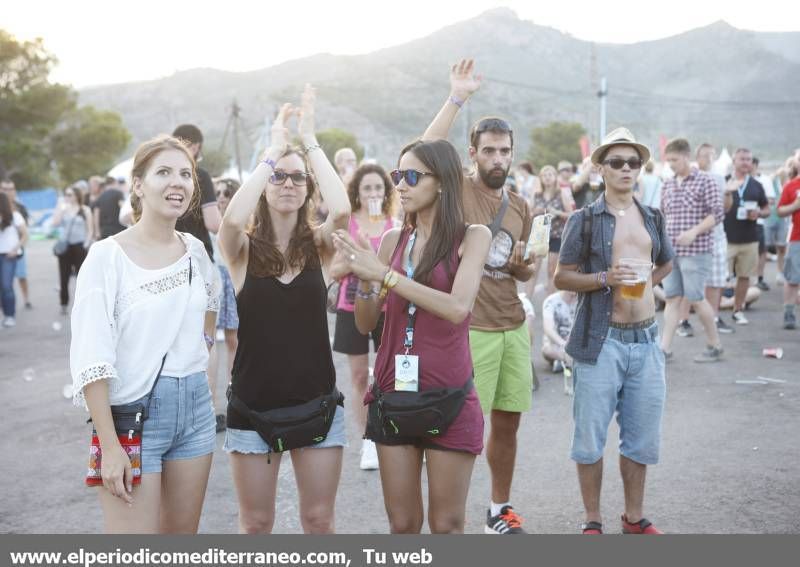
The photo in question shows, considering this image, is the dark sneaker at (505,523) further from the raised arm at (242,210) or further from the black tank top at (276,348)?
the raised arm at (242,210)

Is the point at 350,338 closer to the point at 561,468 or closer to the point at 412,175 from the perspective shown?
the point at 561,468

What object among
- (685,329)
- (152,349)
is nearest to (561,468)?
(152,349)

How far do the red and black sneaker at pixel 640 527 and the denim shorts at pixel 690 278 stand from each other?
4.45 meters

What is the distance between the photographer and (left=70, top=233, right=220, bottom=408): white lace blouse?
101 inches

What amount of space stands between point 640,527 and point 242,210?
8.55 ft

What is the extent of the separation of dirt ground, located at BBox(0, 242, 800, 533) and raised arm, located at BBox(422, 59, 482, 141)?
2.17m

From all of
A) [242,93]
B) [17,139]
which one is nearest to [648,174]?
[17,139]

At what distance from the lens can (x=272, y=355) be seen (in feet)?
10.2

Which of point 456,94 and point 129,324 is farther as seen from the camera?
point 456,94

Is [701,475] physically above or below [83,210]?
below

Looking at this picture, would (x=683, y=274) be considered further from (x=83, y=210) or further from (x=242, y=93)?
(x=242, y=93)

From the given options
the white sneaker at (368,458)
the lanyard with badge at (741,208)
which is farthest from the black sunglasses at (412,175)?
the lanyard with badge at (741,208)

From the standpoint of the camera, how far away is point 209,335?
324cm
